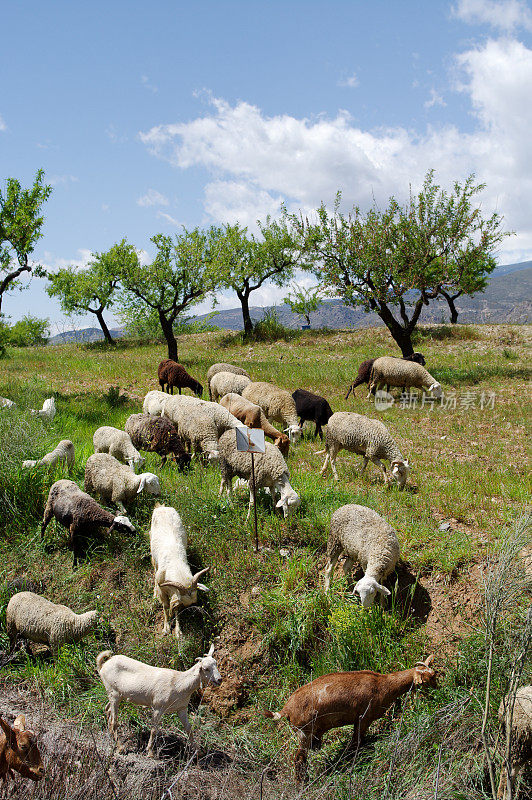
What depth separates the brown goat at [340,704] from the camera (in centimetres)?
448

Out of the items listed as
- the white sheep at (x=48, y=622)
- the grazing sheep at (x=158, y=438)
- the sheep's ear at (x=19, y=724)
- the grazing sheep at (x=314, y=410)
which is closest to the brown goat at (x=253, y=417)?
the grazing sheep at (x=314, y=410)

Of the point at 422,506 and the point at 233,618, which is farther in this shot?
the point at 422,506

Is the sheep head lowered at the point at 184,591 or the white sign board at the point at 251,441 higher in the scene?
the white sign board at the point at 251,441

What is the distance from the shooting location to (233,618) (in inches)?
244

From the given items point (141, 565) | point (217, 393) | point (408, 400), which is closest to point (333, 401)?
point (408, 400)

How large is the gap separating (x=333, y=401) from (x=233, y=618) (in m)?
10.2

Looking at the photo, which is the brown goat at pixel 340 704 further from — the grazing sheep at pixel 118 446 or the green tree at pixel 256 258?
the green tree at pixel 256 258

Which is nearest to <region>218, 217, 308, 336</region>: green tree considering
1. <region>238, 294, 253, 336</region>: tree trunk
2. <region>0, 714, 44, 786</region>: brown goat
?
<region>238, 294, 253, 336</region>: tree trunk

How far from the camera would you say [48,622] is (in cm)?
592

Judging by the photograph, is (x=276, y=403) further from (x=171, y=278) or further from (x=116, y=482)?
(x=171, y=278)

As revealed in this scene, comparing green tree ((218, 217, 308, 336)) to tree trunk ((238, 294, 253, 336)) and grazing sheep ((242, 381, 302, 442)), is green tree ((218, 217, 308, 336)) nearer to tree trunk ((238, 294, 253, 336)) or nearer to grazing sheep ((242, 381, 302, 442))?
tree trunk ((238, 294, 253, 336))

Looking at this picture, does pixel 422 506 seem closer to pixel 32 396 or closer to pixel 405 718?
pixel 405 718

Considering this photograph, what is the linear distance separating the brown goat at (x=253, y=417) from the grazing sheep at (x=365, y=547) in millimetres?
4356

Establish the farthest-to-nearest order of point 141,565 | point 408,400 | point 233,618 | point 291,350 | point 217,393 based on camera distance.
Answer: point 291,350 < point 408,400 < point 217,393 < point 141,565 < point 233,618
